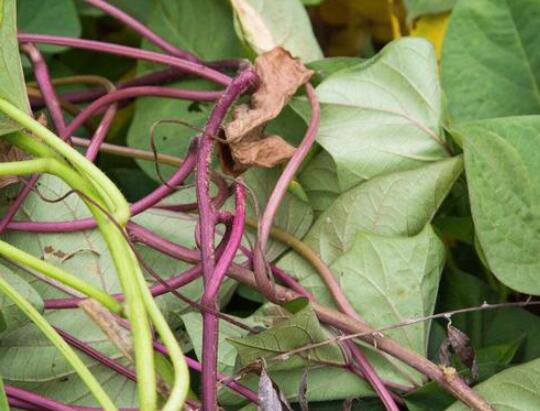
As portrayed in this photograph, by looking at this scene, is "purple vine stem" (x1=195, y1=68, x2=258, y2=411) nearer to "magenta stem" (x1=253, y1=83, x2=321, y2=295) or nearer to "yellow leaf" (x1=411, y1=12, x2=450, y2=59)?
"magenta stem" (x1=253, y1=83, x2=321, y2=295)

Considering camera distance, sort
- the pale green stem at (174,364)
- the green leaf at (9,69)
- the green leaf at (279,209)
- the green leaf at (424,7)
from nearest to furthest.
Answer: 1. the pale green stem at (174,364)
2. the green leaf at (9,69)
3. the green leaf at (279,209)
4. the green leaf at (424,7)

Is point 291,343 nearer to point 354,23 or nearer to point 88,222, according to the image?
point 88,222

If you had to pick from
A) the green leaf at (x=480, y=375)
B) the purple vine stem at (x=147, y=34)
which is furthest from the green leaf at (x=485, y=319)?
the purple vine stem at (x=147, y=34)

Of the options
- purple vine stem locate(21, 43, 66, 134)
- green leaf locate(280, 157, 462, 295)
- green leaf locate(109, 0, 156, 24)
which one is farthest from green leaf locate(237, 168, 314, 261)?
green leaf locate(109, 0, 156, 24)

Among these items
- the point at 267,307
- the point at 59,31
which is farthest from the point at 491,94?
the point at 59,31

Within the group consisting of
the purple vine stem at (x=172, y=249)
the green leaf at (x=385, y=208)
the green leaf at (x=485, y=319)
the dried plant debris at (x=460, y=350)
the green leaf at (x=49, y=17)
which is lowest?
the green leaf at (x=485, y=319)

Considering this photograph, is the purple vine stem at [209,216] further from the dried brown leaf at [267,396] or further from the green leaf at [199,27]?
the green leaf at [199,27]
